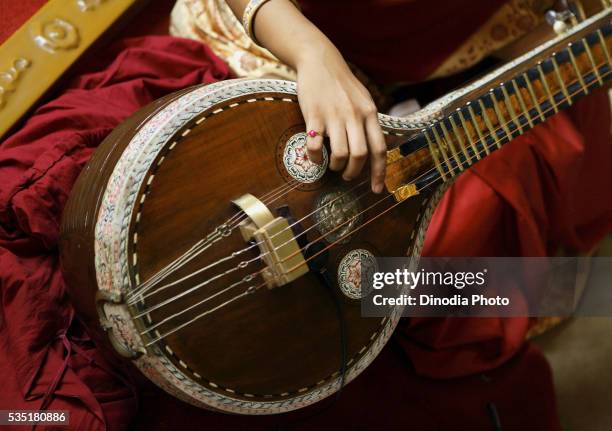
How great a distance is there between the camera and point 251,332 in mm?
765

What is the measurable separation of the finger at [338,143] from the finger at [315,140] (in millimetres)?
14

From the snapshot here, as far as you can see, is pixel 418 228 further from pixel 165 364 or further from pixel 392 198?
pixel 165 364

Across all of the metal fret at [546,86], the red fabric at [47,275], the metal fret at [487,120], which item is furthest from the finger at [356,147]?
the red fabric at [47,275]

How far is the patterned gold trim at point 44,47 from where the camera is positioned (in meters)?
1.07

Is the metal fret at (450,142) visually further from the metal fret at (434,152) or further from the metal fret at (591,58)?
the metal fret at (591,58)

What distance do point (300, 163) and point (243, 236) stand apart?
0.42 feet

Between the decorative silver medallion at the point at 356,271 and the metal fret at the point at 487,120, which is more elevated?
the metal fret at the point at 487,120

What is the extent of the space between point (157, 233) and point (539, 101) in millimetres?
610

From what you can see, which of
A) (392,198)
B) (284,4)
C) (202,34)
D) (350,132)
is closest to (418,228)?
(392,198)

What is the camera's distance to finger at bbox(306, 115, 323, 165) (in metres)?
0.76

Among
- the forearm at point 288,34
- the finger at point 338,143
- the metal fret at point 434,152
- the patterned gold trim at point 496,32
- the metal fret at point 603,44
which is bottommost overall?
the patterned gold trim at point 496,32

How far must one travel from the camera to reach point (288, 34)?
86 centimetres

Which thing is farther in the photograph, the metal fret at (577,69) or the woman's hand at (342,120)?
the metal fret at (577,69)

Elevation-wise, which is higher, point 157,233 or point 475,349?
point 157,233
